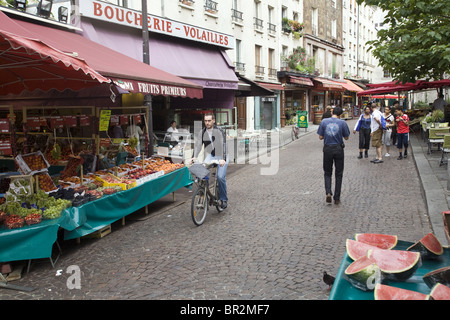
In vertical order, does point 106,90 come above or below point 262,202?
above

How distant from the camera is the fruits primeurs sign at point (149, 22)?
38.0 ft

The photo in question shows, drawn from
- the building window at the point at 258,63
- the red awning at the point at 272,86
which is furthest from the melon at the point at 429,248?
the building window at the point at 258,63

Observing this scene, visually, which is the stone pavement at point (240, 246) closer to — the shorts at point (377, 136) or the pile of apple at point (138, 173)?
the pile of apple at point (138, 173)

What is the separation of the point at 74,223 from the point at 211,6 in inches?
668

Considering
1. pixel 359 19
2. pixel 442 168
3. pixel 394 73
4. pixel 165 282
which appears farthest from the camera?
pixel 359 19

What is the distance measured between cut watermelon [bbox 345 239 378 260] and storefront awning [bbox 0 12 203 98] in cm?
492

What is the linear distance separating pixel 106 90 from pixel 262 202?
4.48 m

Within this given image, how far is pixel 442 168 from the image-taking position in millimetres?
10750

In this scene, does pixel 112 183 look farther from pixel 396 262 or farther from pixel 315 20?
pixel 315 20

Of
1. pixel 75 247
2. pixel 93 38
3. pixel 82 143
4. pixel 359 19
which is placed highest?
pixel 359 19

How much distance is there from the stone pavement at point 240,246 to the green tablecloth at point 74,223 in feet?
0.93

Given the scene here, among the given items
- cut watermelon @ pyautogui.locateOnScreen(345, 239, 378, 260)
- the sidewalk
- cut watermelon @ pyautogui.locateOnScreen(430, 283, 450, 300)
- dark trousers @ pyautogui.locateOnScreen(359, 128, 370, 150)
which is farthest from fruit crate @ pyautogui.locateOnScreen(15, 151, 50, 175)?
dark trousers @ pyautogui.locateOnScreen(359, 128, 370, 150)
